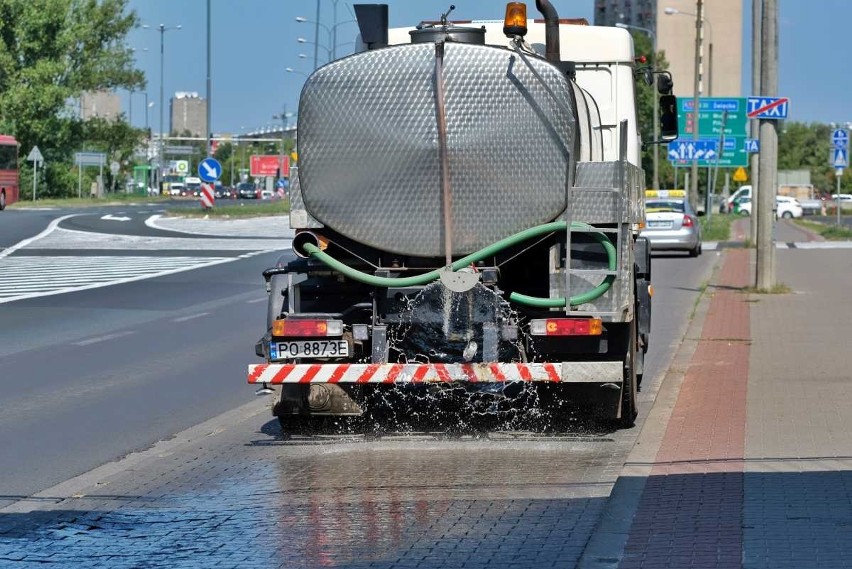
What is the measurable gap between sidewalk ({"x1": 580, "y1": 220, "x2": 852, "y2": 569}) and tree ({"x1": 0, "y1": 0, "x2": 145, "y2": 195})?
69.8 m

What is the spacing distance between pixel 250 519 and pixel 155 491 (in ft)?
3.67

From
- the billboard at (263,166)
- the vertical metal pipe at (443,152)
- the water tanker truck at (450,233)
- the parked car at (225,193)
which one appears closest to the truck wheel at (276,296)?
the water tanker truck at (450,233)

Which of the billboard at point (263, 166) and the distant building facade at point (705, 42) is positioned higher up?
the distant building facade at point (705, 42)

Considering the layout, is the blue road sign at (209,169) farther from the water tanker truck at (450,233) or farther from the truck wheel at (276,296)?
the water tanker truck at (450,233)

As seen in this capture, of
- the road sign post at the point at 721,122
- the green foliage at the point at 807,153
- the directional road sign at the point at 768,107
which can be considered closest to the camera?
the directional road sign at the point at 768,107

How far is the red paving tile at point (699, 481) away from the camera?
19.1 ft

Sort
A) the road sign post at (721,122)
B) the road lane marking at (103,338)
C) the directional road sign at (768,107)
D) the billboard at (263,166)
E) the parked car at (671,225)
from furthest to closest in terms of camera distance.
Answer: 1. the billboard at (263,166)
2. the road sign post at (721,122)
3. the parked car at (671,225)
4. the directional road sign at (768,107)
5. the road lane marking at (103,338)

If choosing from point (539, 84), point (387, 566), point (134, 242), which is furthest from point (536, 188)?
point (134, 242)

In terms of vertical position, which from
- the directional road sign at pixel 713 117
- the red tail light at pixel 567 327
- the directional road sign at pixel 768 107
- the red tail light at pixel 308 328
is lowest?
the red tail light at pixel 308 328

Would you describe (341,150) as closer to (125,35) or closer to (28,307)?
(28,307)

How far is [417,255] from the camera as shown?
30.1 ft

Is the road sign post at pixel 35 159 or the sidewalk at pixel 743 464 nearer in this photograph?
the sidewalk at pixel 743 464

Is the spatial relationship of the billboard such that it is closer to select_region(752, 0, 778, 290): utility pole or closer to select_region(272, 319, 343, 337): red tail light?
select_region(752, 0, 778, 290): utility pole

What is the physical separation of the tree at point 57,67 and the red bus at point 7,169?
12.9 meters
